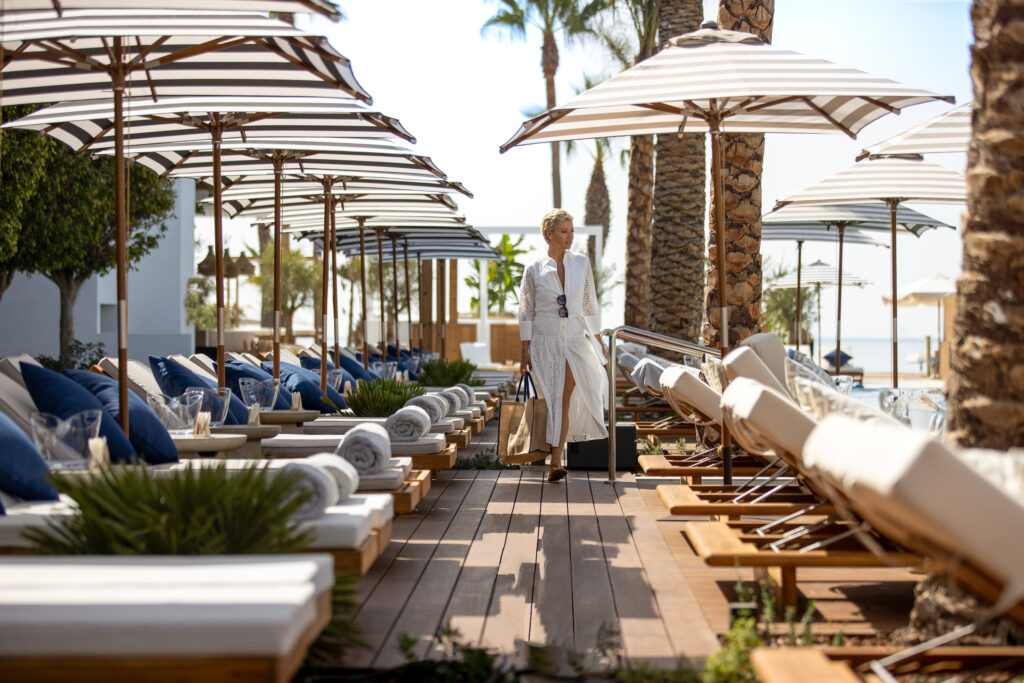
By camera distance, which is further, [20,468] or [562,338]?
[562,338]

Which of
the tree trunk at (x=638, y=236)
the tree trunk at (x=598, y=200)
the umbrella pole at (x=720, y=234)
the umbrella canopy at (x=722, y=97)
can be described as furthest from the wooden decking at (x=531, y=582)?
the tree trunk at (x=598, y=200)

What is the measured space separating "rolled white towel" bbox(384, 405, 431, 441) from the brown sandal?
4.78ft

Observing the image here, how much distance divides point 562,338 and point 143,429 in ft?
10.4

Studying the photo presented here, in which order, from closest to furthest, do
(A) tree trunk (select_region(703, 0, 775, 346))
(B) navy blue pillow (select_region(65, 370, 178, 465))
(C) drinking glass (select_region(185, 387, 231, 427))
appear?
Answer: (B) navy blue pillow (select_region(65, 370, 178, 465)) → (C) drinking glass (select_region(185, 387, 231, 427)) → (A) tree trunk (select_region(703, 0, 775, 346))

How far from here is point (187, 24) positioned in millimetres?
4809

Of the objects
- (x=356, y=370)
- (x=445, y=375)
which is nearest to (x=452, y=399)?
(x=356, y=370)

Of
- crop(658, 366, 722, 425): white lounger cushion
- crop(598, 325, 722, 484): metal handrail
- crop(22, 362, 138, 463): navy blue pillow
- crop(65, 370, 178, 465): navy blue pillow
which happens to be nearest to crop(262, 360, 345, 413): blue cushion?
crop(598, 325, 722, 484): metal handrail

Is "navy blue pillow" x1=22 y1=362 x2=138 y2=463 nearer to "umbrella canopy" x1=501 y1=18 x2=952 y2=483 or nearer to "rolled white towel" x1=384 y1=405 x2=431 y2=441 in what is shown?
"rolled white towel" x1=384 y1=405 x2=431 y2=441

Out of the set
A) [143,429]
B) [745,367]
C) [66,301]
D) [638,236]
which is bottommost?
[143,429]

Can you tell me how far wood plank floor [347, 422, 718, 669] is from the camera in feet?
12.4

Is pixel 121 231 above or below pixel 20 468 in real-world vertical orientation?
above

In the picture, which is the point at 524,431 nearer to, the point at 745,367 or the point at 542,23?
the point at 745,367

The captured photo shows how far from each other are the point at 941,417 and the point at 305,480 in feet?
14.3

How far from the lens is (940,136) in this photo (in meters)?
7.43
